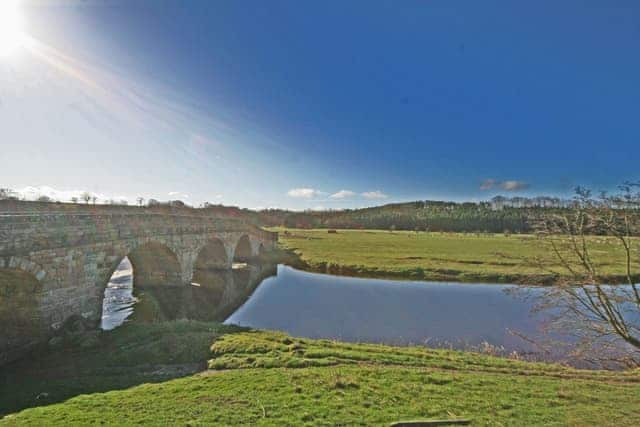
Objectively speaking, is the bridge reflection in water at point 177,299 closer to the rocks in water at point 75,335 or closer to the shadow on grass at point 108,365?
the rocks in water at point 75,335

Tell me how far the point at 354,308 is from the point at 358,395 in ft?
46.1

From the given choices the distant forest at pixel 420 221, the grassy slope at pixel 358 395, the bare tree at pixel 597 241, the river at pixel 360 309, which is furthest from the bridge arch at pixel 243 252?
the distant forest at pixel 420 221

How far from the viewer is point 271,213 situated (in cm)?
15012

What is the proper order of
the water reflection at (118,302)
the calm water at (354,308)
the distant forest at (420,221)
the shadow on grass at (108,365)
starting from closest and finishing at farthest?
the shadow on grass at (108,365) → the calm water at (354,308) → the water reflection at (118,302) → the distant forest at (420,221)

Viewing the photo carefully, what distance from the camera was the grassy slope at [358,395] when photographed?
7086 millimetres

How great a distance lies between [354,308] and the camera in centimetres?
2198

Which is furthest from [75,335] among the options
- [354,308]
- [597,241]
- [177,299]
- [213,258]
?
[213,258]

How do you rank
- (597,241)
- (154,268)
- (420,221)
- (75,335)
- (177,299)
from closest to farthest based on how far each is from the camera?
(597,241) < (75,335) < (177,299) < (154,268) < (420,221)

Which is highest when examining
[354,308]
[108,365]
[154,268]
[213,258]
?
[154,268]

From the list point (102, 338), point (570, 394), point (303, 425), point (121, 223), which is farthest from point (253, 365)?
point (121, 223)

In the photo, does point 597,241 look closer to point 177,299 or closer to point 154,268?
point 177,299

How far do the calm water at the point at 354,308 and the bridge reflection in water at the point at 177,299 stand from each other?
0.06 metres

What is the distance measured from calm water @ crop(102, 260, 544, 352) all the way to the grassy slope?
417 centimetres

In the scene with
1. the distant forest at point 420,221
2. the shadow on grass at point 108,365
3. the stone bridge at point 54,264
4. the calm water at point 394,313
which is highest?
the distant forest at point 420,221
